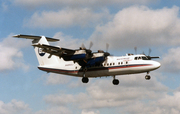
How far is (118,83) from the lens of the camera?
33.5m

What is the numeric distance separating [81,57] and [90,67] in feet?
7.66

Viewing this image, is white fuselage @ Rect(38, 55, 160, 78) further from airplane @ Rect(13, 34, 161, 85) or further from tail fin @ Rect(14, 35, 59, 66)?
tail fin @ Rect(14, 35, 59, 66)

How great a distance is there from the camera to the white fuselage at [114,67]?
96.3 ft

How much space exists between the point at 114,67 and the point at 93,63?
2660 mm

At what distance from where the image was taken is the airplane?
29.6 meters

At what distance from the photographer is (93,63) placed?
31750 millimetres

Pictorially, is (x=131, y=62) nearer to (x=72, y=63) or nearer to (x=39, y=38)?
(x=72, y=63)

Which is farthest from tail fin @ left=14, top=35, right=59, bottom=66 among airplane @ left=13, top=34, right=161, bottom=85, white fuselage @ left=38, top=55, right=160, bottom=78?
white fuselage @ left=38, top=55, right=160, bottom=78

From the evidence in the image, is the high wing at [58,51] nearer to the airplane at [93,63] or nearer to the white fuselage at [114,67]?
the airplane at [93,63]

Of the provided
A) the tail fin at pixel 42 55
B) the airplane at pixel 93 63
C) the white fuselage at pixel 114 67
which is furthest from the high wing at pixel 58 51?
the tail fin at pixel 42 55

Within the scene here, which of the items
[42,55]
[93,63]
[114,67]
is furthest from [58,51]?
[114,67]

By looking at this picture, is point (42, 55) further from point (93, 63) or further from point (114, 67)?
point (114, 67)

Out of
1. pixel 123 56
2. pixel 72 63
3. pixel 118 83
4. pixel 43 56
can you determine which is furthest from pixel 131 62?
pixel 43 56

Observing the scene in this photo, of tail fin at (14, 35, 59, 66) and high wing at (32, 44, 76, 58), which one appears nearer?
high wing at (32, 44, 76, 58)
